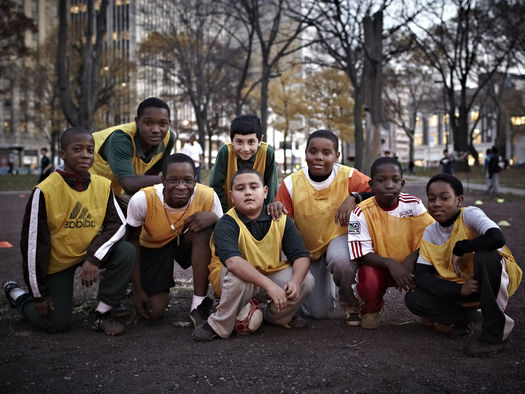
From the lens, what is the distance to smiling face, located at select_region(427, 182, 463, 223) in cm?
345

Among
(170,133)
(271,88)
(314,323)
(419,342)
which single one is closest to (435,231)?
(419,342)

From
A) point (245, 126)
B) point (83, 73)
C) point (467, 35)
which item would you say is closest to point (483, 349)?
point (245, 126)

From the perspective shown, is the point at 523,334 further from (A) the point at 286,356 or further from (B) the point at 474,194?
(B) the point at 474,194

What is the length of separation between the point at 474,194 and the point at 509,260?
1479 centimetres

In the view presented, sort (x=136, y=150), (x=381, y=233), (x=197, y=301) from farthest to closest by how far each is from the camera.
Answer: (x=136, y=150) → (x=197, y=301) → (x=381, y=233)

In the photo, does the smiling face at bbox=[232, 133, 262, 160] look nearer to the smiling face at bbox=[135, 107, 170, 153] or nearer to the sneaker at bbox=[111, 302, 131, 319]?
the smiling face at bbox=[135, 107, 170, 153]

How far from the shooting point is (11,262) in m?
6.30

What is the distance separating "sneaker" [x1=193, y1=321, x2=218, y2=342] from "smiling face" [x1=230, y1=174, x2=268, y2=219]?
875mm

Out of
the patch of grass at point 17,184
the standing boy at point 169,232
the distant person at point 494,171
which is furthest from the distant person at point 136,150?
the patch of grass at point 17,184

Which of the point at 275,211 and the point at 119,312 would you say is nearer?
the point at 275,211

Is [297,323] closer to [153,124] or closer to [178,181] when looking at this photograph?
[178,181]

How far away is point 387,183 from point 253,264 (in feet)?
3.83

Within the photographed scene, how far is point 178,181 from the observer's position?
3834 millimetres

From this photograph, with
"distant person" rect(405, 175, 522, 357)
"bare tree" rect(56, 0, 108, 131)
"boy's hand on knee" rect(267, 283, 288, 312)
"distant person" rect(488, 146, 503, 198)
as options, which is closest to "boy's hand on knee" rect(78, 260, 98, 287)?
"boy's hand on knee" rect(267, 283, 288, 312)
